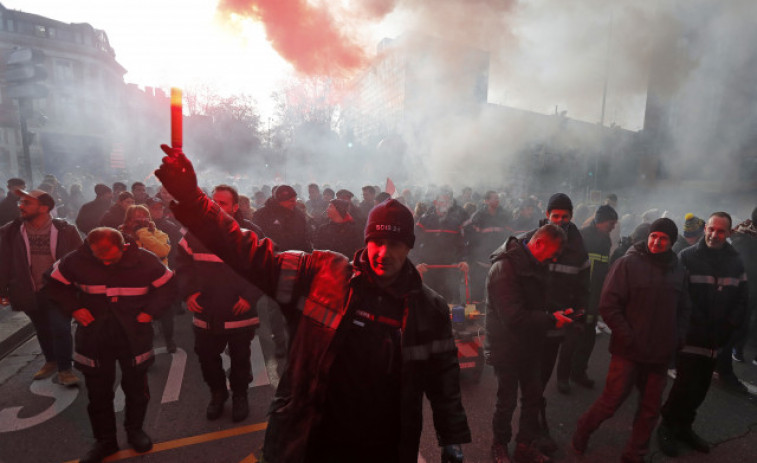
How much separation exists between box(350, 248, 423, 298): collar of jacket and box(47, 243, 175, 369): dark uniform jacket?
2227 millimetres

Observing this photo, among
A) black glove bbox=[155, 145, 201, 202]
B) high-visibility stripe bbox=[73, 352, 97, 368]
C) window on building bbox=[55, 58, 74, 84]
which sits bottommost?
high-visibility stripe bbox=[73, 352, 97, 368]

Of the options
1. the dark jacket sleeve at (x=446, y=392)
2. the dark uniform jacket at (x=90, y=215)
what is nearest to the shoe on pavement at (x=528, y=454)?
the dark jacket sleeve at (x=446, y=392)

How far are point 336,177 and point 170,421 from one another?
2550cm

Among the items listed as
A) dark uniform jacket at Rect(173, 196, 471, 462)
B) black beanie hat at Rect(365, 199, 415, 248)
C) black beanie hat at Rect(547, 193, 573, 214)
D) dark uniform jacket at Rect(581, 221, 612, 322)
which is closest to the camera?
dark uniform jacket at Rect(173, 196, 471, 462)

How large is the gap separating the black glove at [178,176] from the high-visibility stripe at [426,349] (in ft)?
3.63

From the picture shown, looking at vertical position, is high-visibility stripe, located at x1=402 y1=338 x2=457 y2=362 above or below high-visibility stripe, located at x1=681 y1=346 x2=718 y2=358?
above

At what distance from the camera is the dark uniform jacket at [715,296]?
3240mm

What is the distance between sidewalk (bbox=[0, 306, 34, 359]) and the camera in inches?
191

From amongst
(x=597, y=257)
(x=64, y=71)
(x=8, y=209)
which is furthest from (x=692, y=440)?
(x=64, y=71)

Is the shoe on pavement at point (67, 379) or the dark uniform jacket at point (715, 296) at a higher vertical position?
the dark uniform jacket at point (715, 296)

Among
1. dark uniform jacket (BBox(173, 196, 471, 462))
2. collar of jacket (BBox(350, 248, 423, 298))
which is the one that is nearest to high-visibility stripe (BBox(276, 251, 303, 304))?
dark uniform jacket (BBox(173, 196, 471, 462))

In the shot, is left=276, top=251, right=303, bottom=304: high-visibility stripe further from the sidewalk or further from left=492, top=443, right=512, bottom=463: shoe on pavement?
the sidewalk

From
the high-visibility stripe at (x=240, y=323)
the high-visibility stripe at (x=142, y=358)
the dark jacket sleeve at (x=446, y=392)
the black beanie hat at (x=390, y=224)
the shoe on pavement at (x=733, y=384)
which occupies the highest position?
the black beanie hat at (x=390, y=224)

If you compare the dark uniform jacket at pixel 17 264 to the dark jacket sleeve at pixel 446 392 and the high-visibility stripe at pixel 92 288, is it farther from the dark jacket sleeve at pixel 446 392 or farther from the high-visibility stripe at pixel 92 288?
the dark jacket sleeve at pixel 446 392
